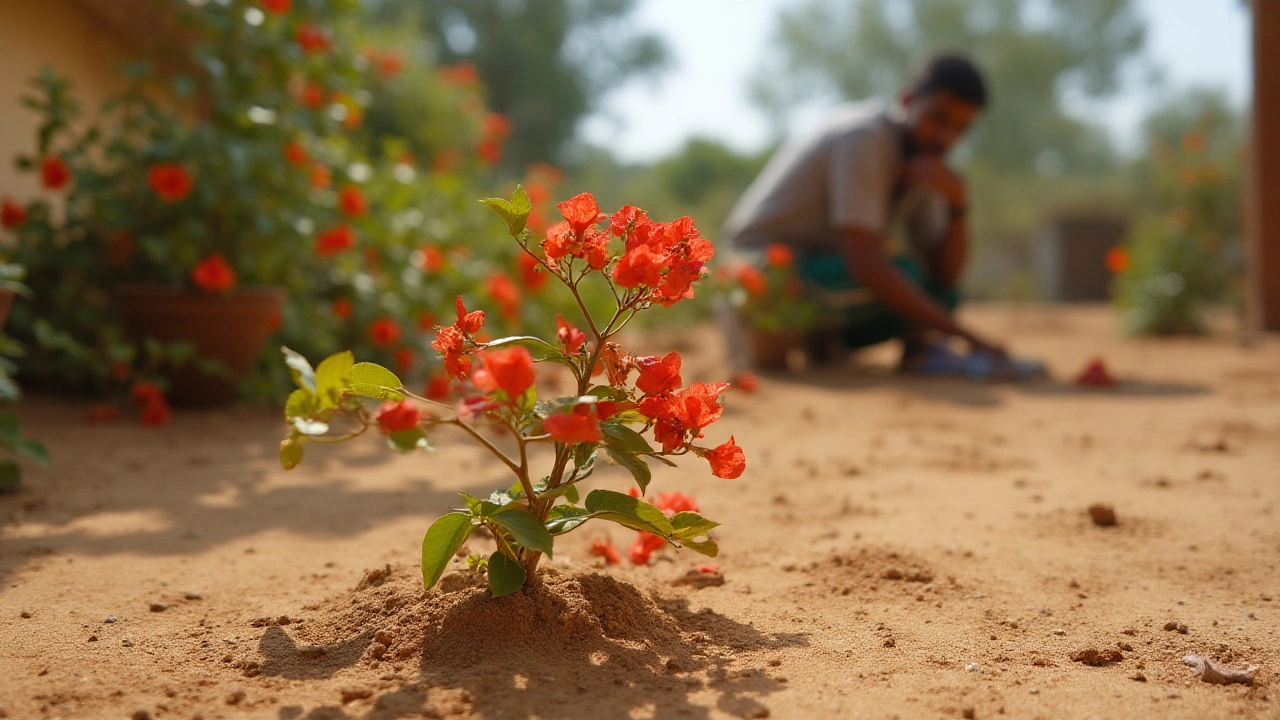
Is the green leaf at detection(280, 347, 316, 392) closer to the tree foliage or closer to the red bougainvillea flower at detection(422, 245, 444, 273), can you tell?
the red bougainvillea flower at detection(422, 245, 444, 273)

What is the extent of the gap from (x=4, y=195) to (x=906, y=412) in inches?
160

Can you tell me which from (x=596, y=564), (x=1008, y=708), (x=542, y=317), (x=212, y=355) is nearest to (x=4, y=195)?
(x=212, y=355)

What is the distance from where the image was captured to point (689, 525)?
4.98ft

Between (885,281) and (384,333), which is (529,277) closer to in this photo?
(384,333)

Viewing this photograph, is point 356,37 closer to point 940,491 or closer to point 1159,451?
point 940,491

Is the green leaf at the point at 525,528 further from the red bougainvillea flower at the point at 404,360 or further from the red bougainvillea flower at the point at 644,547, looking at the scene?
the red bougainvillea flower at the point at 404,360

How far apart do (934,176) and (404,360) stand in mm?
2834

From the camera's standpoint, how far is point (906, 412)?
3975 millimetres

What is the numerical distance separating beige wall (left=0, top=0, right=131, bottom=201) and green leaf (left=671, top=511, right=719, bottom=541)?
3.41 meters

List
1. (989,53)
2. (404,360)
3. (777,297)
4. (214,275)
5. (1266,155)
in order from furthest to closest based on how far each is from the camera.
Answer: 1. (989,53)
2. (1266,155)
3. (777,297)
4. (404,360)
5. (214,275)

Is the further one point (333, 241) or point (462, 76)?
point (462, 76)

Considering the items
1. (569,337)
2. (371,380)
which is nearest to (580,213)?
(569,337)

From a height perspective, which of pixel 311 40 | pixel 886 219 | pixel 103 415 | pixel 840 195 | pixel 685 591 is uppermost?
pixel 311 40

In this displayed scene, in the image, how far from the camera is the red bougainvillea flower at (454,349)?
143cm
